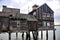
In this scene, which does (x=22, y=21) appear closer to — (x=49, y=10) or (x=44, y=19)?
(x=44, y=19)

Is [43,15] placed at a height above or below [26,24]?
above

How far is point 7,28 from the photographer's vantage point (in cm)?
2678

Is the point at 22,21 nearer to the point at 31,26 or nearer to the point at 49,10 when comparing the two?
the point at 31,26

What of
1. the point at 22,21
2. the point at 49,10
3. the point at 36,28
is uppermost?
the point at 49,10

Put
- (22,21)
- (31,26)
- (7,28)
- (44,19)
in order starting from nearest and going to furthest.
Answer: (7,28) < (22,21) < (31,26) < (44,19)

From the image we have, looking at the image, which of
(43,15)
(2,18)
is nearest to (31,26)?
(43,15)

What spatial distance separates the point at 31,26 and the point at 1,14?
28.3 ft

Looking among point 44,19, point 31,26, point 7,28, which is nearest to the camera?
point 7,28

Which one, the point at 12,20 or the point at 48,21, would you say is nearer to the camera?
the point at 12,20

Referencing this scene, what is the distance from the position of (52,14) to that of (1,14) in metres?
16.6

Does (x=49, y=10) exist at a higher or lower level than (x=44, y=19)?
higher

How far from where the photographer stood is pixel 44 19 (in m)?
35.2

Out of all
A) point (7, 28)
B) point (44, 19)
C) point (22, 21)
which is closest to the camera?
point (7, 28)

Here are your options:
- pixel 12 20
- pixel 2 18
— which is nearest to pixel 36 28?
pixel 12 20
